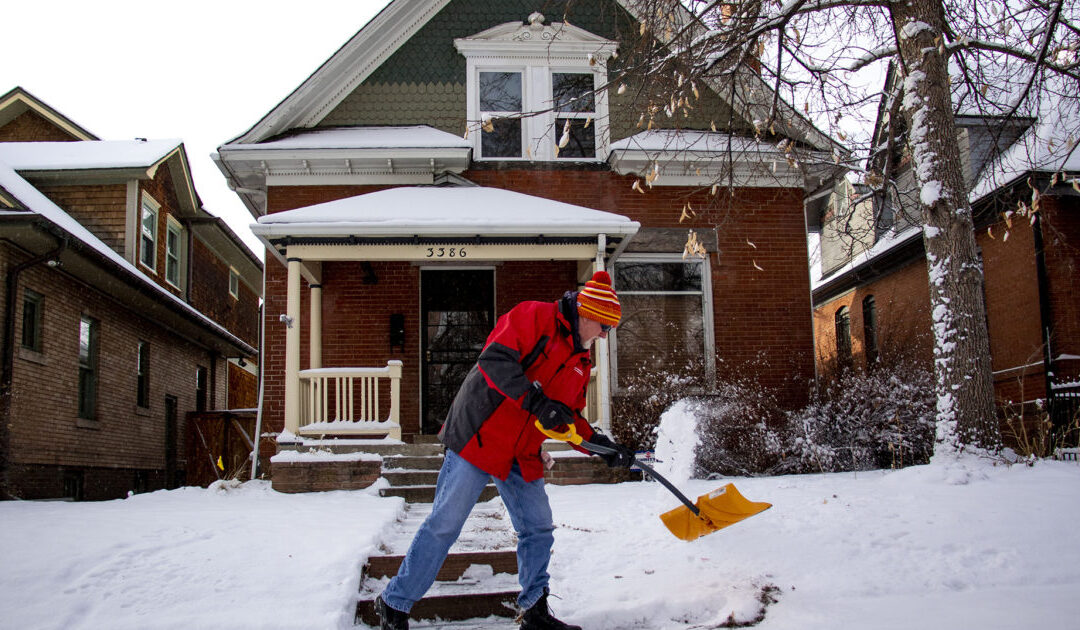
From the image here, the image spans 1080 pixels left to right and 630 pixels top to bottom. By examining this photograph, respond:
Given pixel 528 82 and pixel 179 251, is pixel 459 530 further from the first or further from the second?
pixel 179 251

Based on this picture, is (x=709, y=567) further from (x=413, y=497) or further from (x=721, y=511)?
(x=413, y=497)

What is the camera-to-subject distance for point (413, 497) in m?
7.69

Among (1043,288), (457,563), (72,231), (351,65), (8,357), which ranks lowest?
(457,563)

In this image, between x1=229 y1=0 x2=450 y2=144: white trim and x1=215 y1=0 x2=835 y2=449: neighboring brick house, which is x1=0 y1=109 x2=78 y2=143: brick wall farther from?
x1=229 y1=0 x2=450 y2=144: white trim

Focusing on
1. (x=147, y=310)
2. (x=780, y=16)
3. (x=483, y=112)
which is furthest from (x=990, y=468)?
(x=147, y=310)

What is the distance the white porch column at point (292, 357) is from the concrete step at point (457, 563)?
422 cm

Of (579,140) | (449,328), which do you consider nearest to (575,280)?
(449,328)

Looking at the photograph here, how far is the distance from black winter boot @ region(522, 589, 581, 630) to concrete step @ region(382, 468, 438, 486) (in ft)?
14.0

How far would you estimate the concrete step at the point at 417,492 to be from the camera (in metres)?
7.58

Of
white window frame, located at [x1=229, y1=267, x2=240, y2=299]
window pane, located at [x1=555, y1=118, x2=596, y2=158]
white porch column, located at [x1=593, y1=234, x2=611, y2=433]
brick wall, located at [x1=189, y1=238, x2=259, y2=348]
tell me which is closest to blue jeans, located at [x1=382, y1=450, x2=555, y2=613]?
white porch column, located at [x1=593, y1=234, x2=611, y2=433]

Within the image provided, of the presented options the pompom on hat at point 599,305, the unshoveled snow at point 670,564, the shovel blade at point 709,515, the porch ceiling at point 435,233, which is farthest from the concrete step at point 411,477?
the pompom on hat at point 599,305

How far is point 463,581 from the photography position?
497 cm

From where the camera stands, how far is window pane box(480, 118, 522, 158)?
11750 mm

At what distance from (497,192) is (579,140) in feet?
Answer: 6.12
